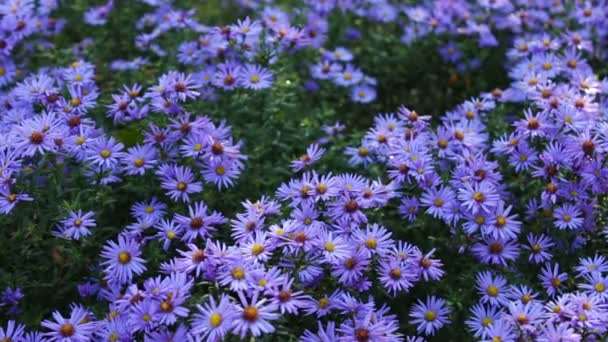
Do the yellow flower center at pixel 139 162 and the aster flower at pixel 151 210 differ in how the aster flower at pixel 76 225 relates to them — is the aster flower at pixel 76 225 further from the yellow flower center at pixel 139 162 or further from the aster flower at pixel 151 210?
the yellow flower center at pixel 139 162

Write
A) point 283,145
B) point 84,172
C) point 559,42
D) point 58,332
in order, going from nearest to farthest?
1. point 58,332
2. point 84,172
3. point 283,145
4. point 559,42

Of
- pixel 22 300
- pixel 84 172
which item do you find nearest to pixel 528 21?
pixel 84 172

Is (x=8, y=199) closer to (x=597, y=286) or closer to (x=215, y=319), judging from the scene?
(x=215, y=319)

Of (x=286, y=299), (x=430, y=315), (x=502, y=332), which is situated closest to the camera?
(x=286, y=299)

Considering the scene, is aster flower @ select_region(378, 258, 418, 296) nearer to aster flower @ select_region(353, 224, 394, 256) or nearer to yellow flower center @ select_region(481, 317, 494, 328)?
aster flower @ select_region(353, 224, 394, 256)

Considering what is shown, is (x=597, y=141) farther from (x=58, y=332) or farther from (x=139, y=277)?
(x=58, y=332)

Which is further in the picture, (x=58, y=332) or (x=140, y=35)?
(x=140, y=35)

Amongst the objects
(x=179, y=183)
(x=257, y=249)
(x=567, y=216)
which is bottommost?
(x=257, y=249)

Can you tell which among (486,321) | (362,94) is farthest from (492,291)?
(362,94)
